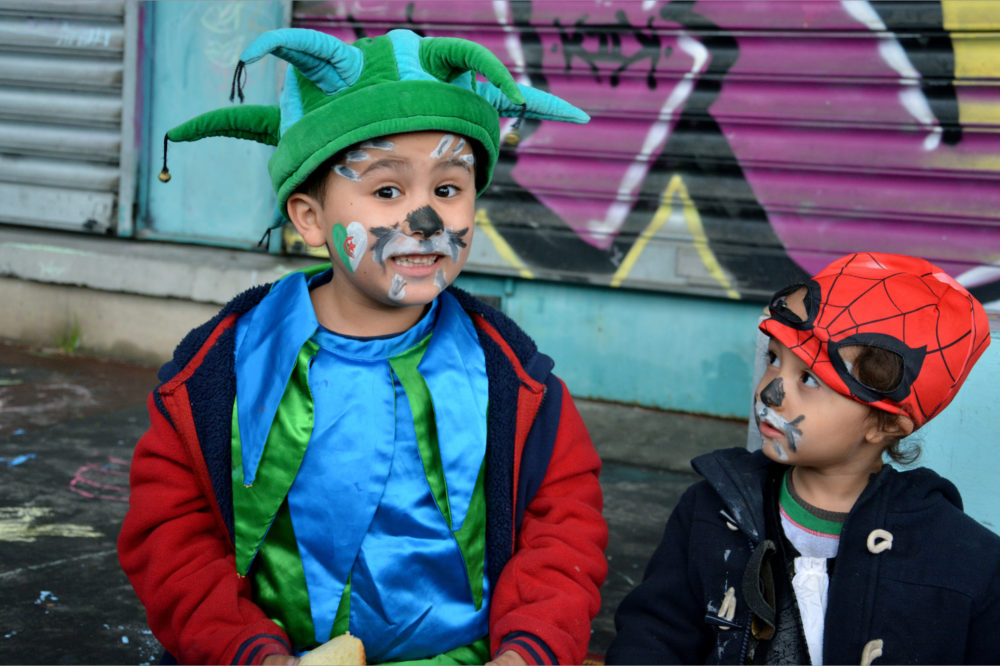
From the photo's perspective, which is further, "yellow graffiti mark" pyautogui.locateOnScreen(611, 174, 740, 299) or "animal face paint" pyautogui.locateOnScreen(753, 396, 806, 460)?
"yellow graffiti mark" pyautogui.locateOnScreen(611, 174, 740, 299)

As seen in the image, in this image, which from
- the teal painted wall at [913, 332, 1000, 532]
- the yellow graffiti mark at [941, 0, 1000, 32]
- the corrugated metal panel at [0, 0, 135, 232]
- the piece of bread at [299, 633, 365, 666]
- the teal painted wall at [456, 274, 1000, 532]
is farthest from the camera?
the corrugated metal panel at [0, 0, 135, 232]

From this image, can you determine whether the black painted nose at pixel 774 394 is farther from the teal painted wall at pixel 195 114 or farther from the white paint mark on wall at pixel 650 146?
the teal painted wall at pixel 195 114

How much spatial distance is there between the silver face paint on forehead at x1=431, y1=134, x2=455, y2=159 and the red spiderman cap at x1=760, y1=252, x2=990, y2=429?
2.36 ft

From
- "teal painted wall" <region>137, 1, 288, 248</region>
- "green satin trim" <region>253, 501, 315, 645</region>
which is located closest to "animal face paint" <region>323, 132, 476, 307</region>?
"green satin trim" <region>253, 501, 315, 645</region>

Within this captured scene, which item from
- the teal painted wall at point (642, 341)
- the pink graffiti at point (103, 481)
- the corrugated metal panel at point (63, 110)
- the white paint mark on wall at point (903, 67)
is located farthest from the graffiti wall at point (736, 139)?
the pink graffiti at point (103, 481)

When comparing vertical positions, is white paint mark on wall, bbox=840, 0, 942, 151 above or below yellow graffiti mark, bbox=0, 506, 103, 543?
above

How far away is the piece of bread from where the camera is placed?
1.62 m

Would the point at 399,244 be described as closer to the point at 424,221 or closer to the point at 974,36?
the point at 424,221

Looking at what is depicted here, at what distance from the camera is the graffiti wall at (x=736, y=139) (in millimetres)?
4266

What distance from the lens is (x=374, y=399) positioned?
1885 millimetres

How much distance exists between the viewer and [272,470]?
6.06 ft

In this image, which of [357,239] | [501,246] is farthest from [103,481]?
[357,239]

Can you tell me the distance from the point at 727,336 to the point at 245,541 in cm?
326

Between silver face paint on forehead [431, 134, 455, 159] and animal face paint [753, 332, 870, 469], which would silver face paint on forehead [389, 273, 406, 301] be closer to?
silver face paint on forehead [431, 134, 455, 159]
